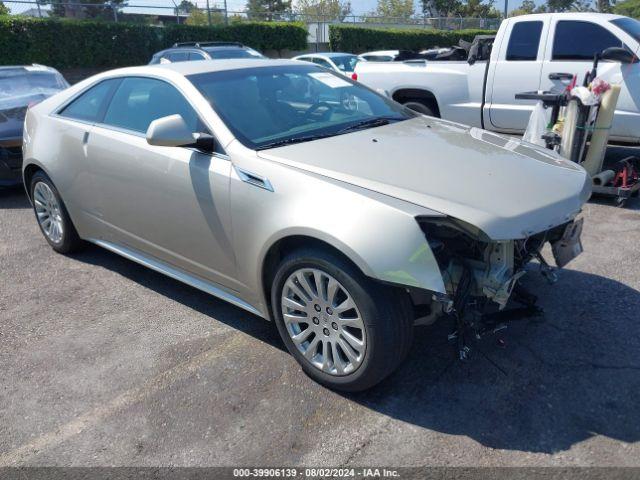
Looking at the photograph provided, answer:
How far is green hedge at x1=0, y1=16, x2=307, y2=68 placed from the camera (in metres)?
19.5

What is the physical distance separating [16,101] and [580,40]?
24.1ft

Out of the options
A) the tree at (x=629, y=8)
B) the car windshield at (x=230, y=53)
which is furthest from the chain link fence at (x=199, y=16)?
the tree at (x=629, y=8)

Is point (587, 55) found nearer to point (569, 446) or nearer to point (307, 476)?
point (569, 446)

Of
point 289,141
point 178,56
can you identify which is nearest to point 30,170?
point 289,141

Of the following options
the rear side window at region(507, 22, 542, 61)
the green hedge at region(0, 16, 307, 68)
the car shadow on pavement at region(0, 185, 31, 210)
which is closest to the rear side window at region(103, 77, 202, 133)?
the car shadow on pavement at region(0, 185, 31, 210)

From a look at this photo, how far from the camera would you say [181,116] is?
3.65m

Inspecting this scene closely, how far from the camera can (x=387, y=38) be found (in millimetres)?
30828

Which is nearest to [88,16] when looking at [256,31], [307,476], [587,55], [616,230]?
[256,31]

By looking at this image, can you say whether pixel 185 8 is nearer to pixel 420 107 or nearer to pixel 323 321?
pixel 420 107

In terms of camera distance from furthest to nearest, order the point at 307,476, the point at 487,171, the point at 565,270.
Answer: the point at 565,270 → the point at 487,171 → the point at 307,476

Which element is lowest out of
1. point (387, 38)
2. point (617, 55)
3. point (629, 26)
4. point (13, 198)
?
point (13, 198)

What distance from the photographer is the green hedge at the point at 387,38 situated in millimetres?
29062

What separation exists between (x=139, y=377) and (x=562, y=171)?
276 cm

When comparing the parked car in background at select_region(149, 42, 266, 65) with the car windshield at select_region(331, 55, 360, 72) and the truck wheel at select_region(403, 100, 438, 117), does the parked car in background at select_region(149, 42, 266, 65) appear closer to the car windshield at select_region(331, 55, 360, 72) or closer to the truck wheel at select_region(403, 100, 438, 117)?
the car windshield at select_region(331, 55, 360, 72)
